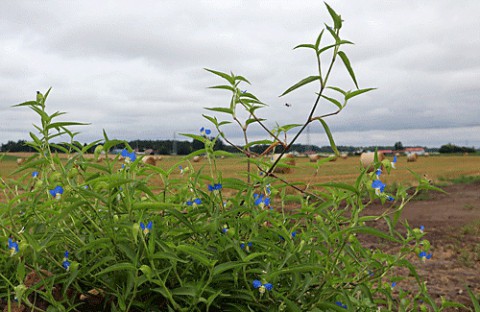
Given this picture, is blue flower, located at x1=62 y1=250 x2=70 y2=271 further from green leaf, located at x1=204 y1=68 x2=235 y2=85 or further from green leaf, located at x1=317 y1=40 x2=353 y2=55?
green leaf, located at x1=317 y1=40 x2=353 y2=55

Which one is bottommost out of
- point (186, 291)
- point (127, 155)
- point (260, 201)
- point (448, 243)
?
point (448, 243)

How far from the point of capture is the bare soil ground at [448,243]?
4242 millimetres

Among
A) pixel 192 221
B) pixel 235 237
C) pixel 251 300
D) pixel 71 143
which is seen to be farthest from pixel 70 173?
pixel 251 300

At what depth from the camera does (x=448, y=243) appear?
5887 mm

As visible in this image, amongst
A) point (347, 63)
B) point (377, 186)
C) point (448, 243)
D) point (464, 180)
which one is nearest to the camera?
point (347, 63)

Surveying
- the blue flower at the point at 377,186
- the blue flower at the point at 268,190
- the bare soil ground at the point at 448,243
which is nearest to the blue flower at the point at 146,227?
the blue flower at the point at 268,190

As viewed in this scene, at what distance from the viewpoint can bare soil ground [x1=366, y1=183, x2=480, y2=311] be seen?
4.24 m

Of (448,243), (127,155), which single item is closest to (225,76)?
(127,155)

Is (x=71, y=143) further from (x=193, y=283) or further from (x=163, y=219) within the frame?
(x=193, y=283)

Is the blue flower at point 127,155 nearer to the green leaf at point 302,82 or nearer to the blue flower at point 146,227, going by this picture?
the blue flower at point 146,227

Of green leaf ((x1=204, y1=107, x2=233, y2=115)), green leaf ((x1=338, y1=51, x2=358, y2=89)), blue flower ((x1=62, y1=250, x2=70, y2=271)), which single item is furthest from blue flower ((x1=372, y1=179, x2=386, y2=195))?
blue flower ((x1=62, y1=250, x2=70, y2=271))

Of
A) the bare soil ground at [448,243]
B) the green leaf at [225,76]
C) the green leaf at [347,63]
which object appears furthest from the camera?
the bare soil ground at [448,243]

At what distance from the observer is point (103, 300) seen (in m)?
1.47

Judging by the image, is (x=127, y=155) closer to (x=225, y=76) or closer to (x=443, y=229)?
(x=225, y=76)
